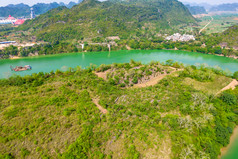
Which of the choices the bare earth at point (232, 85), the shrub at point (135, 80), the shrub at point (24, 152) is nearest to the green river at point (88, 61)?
the bare earth at point (232, 85)

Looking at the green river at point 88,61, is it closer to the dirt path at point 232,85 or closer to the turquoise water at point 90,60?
the turquoise water at point 90,60

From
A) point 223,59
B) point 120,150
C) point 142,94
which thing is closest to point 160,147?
point 120,150

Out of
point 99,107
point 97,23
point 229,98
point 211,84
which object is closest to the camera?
point 99,107

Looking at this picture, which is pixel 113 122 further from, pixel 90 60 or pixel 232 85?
pixel 90 60

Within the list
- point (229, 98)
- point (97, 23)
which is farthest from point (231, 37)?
point (97, 23)

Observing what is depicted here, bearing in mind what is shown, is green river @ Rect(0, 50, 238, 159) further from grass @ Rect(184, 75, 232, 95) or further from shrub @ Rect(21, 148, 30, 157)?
shrub @ Rect(21, 148, 30, 157)
